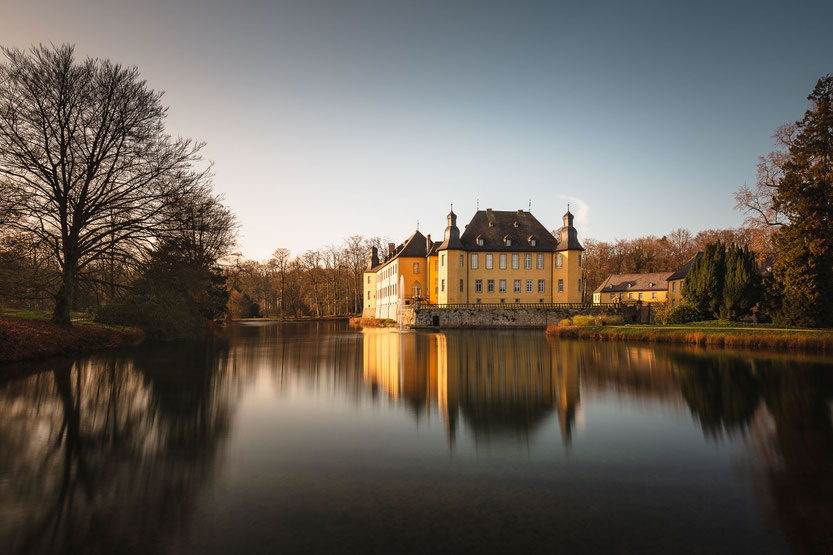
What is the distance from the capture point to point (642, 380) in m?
10.9

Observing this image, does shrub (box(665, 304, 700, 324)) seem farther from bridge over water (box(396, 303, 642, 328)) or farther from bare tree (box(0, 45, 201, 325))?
bare tree (box(0, 45, 201, 325))

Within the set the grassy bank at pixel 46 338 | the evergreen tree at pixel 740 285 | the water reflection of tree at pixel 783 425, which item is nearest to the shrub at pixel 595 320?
the evergreen tree at pixel 740 285

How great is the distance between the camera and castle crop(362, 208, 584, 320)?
43.9m

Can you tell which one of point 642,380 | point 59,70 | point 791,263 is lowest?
point 642,380

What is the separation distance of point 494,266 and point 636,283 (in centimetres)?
2627

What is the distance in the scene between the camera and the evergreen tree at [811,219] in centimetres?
2075

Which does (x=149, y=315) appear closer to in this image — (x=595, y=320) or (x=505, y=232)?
(x=595, y=320)

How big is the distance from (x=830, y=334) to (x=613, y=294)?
45.0 m

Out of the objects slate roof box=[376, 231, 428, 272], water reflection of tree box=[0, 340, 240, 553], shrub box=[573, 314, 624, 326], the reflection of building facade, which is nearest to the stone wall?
shrub box=[573, 314, 624, 326]

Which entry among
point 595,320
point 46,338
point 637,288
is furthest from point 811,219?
point 637,288

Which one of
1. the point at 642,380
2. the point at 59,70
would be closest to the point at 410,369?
the point at 642,380

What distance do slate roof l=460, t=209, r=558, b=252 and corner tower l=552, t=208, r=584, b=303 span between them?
1.33 meters

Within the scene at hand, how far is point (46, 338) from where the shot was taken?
1473cm

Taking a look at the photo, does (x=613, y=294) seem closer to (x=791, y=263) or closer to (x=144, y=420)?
(x=791, y=263)
